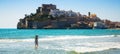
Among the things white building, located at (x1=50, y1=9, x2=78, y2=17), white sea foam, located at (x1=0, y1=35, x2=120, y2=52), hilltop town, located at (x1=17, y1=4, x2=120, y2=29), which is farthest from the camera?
white building, located at (x1=50, y1=9, x2=78, y2=17)

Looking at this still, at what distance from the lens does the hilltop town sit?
16312cm

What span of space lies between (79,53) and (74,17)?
492ft

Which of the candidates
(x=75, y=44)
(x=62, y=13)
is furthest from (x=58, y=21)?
(x=75, y=44)

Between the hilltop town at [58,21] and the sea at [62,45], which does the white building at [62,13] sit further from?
the sea at [62,45]

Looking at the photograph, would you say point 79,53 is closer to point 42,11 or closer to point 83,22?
point 83,22

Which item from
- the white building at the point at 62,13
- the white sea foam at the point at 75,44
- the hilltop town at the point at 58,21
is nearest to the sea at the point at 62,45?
the white sea foam at the point at 75,44

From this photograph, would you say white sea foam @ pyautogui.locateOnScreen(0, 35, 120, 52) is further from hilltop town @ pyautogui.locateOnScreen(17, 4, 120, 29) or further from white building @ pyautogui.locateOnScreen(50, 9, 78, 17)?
white building @ pyautogui.locateOnScreen(50, 9, 78, 17)

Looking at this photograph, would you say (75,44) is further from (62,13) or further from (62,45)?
(62,13)

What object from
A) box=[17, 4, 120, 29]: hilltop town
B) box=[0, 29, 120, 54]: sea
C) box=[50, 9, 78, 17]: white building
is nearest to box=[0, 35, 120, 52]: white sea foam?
box=[0, 29, 120, 54]: sea

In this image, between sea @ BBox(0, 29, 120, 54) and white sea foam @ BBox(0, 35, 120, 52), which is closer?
sea @ BBox(0, 29, 120, 54)

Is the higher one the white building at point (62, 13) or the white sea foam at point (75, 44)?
the white building at point (62, 13)

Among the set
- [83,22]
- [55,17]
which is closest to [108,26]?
[83,22]

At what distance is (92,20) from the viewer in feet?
585

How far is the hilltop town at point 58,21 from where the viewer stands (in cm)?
16312
